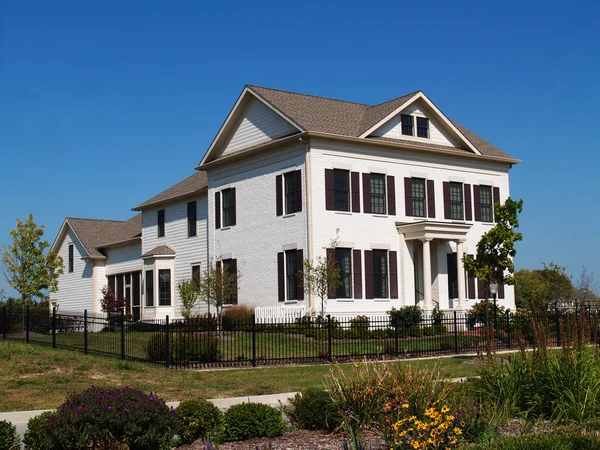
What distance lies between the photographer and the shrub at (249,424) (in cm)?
1099

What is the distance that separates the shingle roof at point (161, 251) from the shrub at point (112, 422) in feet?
108

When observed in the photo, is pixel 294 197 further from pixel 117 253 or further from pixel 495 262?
pixel 117 253

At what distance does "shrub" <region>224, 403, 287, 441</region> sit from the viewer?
11.0 metres

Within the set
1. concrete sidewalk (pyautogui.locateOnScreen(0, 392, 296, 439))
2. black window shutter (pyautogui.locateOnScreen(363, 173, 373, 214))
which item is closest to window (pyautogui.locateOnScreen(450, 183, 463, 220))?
black window shutter (pyautogui.locateOnScreen(363, 173, 373, 214))

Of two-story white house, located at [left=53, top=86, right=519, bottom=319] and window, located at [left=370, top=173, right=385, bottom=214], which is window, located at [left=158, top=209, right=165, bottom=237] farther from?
window, located at [left=370, top=173, right=385, bottom=214]

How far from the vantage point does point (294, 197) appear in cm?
3409

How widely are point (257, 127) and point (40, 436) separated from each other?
28.1m

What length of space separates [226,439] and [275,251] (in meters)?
24.2

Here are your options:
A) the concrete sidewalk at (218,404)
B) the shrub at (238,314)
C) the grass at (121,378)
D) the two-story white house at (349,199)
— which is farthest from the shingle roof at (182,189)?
the concrete sidewalk at (218,404)

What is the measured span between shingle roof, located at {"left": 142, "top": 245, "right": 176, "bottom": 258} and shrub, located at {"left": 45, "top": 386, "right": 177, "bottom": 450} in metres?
33.0

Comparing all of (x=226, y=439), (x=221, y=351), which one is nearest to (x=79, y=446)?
(x=226, y=439)

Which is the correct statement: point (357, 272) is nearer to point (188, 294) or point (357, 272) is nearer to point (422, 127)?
point (422, 127)

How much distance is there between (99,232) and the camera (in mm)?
53281

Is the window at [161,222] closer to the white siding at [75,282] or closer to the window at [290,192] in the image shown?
the white siding at [75,282]
